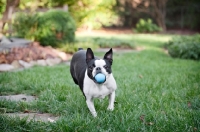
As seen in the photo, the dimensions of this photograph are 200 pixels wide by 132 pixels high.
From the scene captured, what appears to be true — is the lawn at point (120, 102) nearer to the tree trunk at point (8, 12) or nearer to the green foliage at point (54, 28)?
the green foliage at point (54, 28)

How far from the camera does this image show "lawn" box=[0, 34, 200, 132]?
3.26 meters

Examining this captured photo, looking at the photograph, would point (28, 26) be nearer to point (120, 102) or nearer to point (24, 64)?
point (24, 64)

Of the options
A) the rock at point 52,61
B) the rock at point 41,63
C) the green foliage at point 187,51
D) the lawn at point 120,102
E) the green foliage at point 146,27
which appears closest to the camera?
the lawn at point 120,102

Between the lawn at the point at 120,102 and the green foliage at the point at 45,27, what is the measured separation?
10.5ft

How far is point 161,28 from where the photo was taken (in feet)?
78.3

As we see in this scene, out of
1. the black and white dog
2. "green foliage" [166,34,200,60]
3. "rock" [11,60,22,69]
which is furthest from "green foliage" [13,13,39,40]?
the black and white dog

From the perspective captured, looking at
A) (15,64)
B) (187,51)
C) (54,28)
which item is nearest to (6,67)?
(15,64)

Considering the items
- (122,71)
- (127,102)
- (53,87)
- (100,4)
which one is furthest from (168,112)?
(100,4)

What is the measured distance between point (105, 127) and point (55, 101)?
1.21 meters

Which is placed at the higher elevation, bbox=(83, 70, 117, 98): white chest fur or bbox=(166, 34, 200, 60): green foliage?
bbox=(83, 70, 117, 98): white chest fur

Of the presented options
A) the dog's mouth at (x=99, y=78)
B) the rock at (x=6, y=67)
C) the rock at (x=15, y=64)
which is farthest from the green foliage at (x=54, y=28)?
the dog's mouth at (x=99, y=78)

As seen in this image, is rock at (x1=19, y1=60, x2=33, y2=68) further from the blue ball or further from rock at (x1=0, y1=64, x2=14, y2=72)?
the blue ball

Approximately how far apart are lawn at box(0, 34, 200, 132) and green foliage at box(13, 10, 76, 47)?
3197mm

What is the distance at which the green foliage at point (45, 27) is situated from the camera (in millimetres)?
10219
